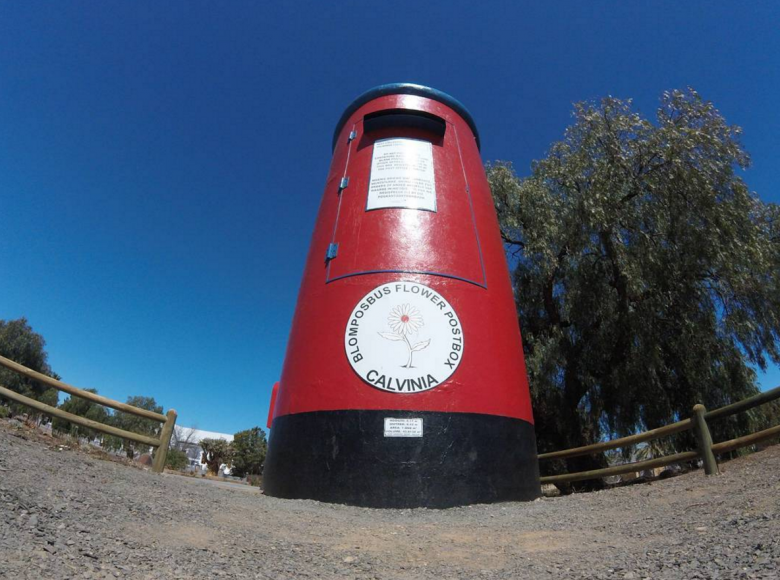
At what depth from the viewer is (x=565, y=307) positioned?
14.3 metres

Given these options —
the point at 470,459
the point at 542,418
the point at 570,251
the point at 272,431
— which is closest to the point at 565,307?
the point at 570,251

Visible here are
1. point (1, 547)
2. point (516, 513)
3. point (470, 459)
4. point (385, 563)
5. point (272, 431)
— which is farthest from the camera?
point (272, 431)

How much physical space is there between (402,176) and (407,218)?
1033 millimetres

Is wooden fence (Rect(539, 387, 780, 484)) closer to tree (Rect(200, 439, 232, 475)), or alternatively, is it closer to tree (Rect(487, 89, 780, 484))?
tree (Rect(487, 89, 780, 484))

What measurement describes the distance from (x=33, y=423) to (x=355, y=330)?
518 cm

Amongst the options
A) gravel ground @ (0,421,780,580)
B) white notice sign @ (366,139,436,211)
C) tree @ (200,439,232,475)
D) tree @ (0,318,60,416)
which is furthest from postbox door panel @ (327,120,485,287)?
tree @ (200,439,232,475)

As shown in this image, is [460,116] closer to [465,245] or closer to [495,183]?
[465,245]

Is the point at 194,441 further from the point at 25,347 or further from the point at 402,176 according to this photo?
the point at 402,176

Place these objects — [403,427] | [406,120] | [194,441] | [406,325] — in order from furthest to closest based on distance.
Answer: [194,441] < [406,120] < [406,325] < [403,427]

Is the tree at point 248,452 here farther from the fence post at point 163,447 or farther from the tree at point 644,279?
the fence post at point 163,447

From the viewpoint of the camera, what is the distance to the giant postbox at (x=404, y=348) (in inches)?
259

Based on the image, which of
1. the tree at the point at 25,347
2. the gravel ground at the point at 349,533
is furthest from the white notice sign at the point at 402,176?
the tree at the point at 25,347

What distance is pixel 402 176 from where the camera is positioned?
898 centimetres

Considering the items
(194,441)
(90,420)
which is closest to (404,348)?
(90,420)
